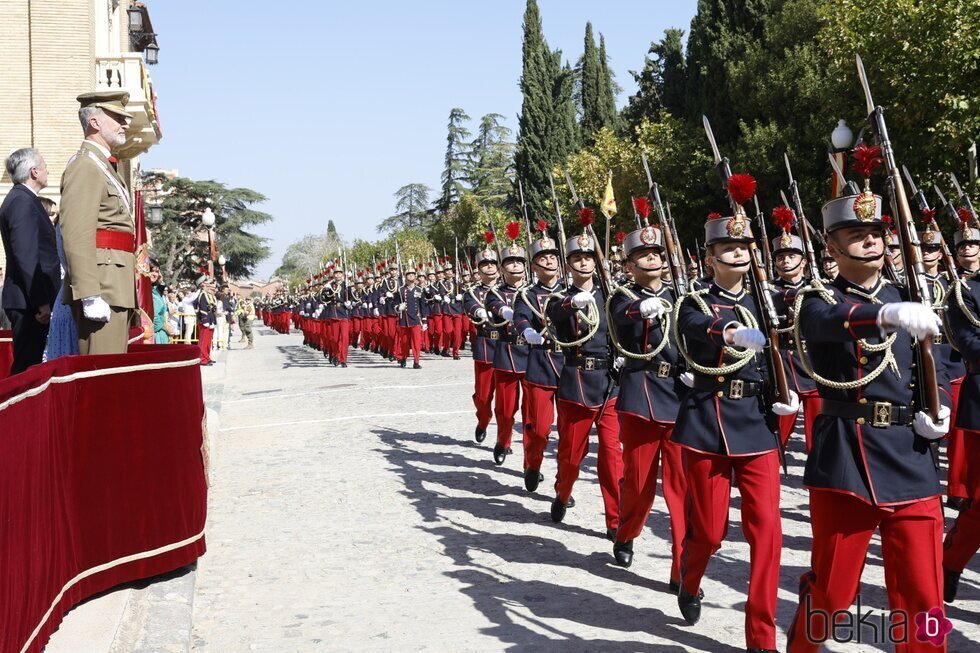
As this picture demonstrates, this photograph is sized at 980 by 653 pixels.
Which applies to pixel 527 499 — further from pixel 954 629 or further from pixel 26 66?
pixel 26 66

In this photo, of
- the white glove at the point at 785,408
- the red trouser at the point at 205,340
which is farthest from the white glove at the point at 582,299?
the red trouser at the point at 205,340

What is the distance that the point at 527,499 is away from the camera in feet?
29.0

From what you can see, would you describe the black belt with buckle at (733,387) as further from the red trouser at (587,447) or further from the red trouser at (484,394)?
the red trouser at (484,394)

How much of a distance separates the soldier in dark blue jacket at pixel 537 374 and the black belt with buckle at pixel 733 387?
3214 millimetres

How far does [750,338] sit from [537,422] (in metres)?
4.15

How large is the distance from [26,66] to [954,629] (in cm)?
2265

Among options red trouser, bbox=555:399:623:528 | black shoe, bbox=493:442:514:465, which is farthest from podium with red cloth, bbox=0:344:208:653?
black shoe, bbox=493:442:514:465

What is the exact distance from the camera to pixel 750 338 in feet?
15.8

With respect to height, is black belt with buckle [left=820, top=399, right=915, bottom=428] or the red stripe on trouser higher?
black belt with buckle [left=820, top=399, right=915, bottom=428]

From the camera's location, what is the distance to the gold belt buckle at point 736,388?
5.46 meters

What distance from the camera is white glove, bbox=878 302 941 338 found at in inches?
149

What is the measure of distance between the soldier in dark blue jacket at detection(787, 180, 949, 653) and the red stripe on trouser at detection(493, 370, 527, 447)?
6065 millimetres

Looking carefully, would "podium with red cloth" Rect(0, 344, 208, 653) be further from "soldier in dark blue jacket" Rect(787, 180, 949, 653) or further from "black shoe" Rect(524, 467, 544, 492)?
"black shoe" Rect(524, 467, 544, 492)

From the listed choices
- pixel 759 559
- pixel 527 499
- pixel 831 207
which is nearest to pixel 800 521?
pixel 527 499
